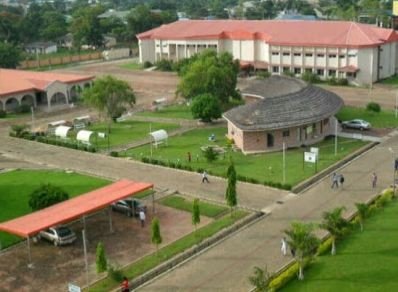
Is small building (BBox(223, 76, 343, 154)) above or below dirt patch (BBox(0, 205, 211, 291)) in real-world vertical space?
above

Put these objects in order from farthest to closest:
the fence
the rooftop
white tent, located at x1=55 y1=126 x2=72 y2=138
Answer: the fence < white tent, located at x1=55 y1=126 x2=72 y2=138 < the rooftop

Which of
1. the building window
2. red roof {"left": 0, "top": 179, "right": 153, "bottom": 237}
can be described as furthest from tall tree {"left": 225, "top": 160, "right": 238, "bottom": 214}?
the building window

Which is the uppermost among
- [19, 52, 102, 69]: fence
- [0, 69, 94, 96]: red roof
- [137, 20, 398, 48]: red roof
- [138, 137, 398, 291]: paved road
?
[137, 20, 398, 48]: red roof

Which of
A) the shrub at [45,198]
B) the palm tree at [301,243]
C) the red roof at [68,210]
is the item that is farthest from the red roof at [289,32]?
the palm tree at [301,243]

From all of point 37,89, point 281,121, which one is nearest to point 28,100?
point 37,89

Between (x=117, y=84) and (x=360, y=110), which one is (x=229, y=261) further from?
(x=360, y=110)

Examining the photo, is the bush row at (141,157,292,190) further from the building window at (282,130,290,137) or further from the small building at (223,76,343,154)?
the building window at (282,130,290,137)

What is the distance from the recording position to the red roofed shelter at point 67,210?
2868 centimetres

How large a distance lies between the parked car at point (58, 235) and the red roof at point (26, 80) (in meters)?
38.7

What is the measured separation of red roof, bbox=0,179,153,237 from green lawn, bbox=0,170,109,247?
15.0 ft

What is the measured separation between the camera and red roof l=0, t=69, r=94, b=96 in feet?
224

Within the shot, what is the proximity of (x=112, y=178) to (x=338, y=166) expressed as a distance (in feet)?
52.3

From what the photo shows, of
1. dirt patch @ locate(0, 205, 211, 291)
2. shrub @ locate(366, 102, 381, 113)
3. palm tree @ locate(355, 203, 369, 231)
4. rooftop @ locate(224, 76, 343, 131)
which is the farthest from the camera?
shrub @ locate(366, 102, 381, 113)

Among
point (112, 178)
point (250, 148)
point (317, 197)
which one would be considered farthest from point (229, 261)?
point (250, 148)
